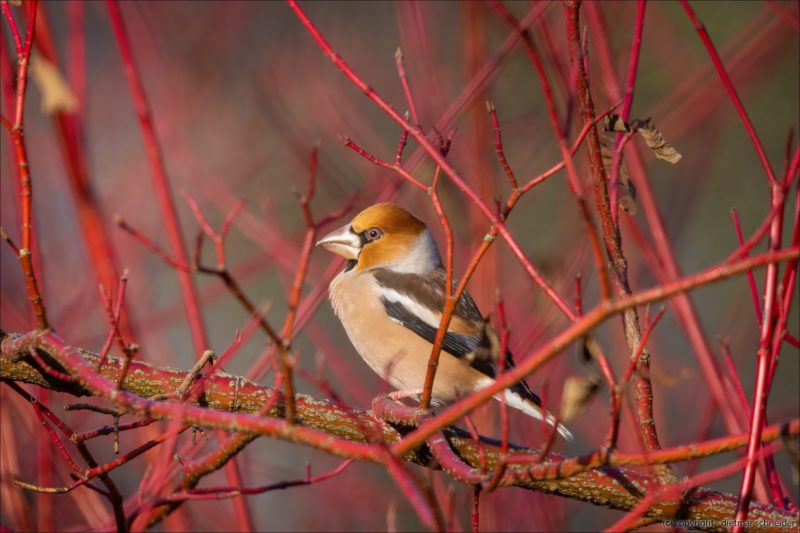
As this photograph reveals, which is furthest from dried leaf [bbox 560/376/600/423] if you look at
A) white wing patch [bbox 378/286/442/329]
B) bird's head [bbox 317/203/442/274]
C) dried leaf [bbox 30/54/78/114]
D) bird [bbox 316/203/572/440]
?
bird's head [bbox 317/203/442/274]

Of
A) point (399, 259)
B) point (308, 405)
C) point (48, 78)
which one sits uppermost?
point (399, 259)

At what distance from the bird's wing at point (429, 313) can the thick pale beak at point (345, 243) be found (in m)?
0.22

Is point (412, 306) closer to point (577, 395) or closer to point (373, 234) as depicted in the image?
point (373, 234)

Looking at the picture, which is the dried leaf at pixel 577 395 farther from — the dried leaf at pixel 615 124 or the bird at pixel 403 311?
the bird at pixel 403 311

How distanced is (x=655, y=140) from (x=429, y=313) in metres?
1.75

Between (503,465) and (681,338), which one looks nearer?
(503,465)

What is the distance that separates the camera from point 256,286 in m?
10.9

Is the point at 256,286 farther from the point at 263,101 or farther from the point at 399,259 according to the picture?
the point at 399,259

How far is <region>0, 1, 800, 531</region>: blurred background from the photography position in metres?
3.86

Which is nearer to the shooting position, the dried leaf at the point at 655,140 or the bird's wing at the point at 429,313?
the dried leaf at the point at 655,140

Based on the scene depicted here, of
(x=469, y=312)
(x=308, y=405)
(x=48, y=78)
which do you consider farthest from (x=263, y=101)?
(x=48, y=78)

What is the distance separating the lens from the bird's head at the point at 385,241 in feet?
13.7

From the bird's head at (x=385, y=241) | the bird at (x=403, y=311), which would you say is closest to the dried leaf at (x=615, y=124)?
the bird at (x=403, y=311)

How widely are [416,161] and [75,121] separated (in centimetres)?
139
